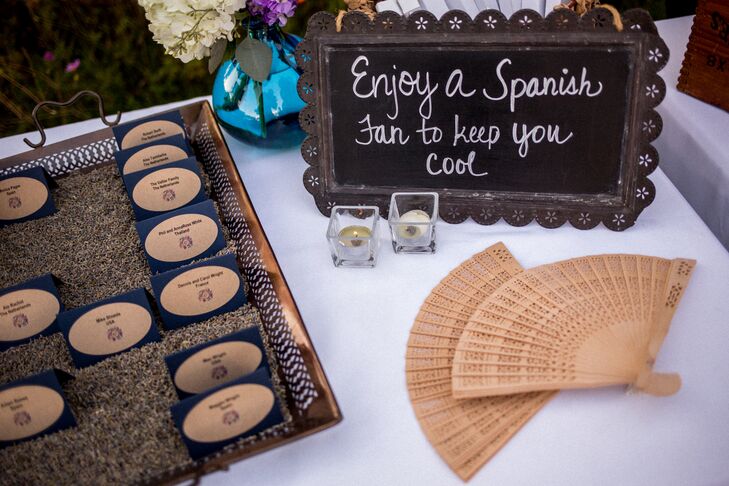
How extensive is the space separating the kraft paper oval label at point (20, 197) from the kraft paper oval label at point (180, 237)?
1.14ft

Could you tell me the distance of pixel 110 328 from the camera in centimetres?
104

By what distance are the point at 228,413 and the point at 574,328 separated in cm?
51

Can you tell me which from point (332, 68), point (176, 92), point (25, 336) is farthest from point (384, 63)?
point (176, 92)

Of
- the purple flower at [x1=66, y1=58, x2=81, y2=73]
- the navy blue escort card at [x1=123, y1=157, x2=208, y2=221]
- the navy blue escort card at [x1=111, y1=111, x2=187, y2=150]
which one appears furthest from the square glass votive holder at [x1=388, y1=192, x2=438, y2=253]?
the purple flower at [x1=66, y1=58, x2=81, y2=73]

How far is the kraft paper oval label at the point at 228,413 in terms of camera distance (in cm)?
87

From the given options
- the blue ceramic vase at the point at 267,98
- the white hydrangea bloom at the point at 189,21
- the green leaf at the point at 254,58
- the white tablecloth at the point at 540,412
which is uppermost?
the white hydrangea bloom at the point at 189,21

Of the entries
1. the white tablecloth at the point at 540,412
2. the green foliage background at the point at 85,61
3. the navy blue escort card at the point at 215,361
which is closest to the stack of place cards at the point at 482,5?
the white tablecloth at the point at 540,412

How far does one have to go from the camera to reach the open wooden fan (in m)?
0.90

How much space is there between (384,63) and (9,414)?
0.80 metres

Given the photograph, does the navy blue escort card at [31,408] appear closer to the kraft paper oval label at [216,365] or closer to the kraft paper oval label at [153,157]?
the kraft paper oval label at [216,365]

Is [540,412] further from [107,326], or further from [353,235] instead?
[107,326]

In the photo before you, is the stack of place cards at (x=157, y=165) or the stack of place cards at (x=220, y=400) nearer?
the stack of place cards at (x=220, y=400)

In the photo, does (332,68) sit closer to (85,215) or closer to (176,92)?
(85,215)

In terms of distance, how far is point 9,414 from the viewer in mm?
930
